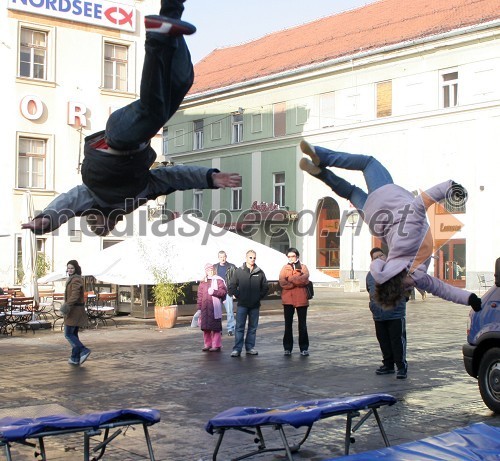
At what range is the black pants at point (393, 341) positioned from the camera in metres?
13.4

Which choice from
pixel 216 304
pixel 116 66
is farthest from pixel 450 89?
pixel 116 66

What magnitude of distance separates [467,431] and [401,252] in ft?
8.34

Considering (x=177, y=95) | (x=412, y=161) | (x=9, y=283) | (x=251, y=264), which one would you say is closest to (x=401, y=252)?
(x=177, y=95)

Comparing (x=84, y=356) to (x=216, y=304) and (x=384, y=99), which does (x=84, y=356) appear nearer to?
(x=216, y=304)

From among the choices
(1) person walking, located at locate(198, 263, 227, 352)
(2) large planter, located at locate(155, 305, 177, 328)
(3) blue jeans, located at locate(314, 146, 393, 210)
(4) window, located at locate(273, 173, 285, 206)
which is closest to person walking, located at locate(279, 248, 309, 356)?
(1) person walking, located at locate(198, 263, 227, 352)

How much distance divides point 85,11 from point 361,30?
112 ft

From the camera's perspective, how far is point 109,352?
677 inches

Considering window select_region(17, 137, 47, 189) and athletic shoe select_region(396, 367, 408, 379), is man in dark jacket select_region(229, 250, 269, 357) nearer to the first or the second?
athletic shoe select_region(396, 367, 408, 379)

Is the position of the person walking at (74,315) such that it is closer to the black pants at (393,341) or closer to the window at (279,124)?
the black pants at (393,341)

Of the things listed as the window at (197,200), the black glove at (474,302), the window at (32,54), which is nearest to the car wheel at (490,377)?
the black glove at (474,302)

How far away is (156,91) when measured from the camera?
4023 mm

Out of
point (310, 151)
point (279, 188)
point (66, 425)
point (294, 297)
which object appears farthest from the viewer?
point (279, 188)

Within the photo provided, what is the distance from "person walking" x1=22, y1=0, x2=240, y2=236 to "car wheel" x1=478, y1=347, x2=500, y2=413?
22.8 feet

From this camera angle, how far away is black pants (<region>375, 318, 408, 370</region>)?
13.4 m
